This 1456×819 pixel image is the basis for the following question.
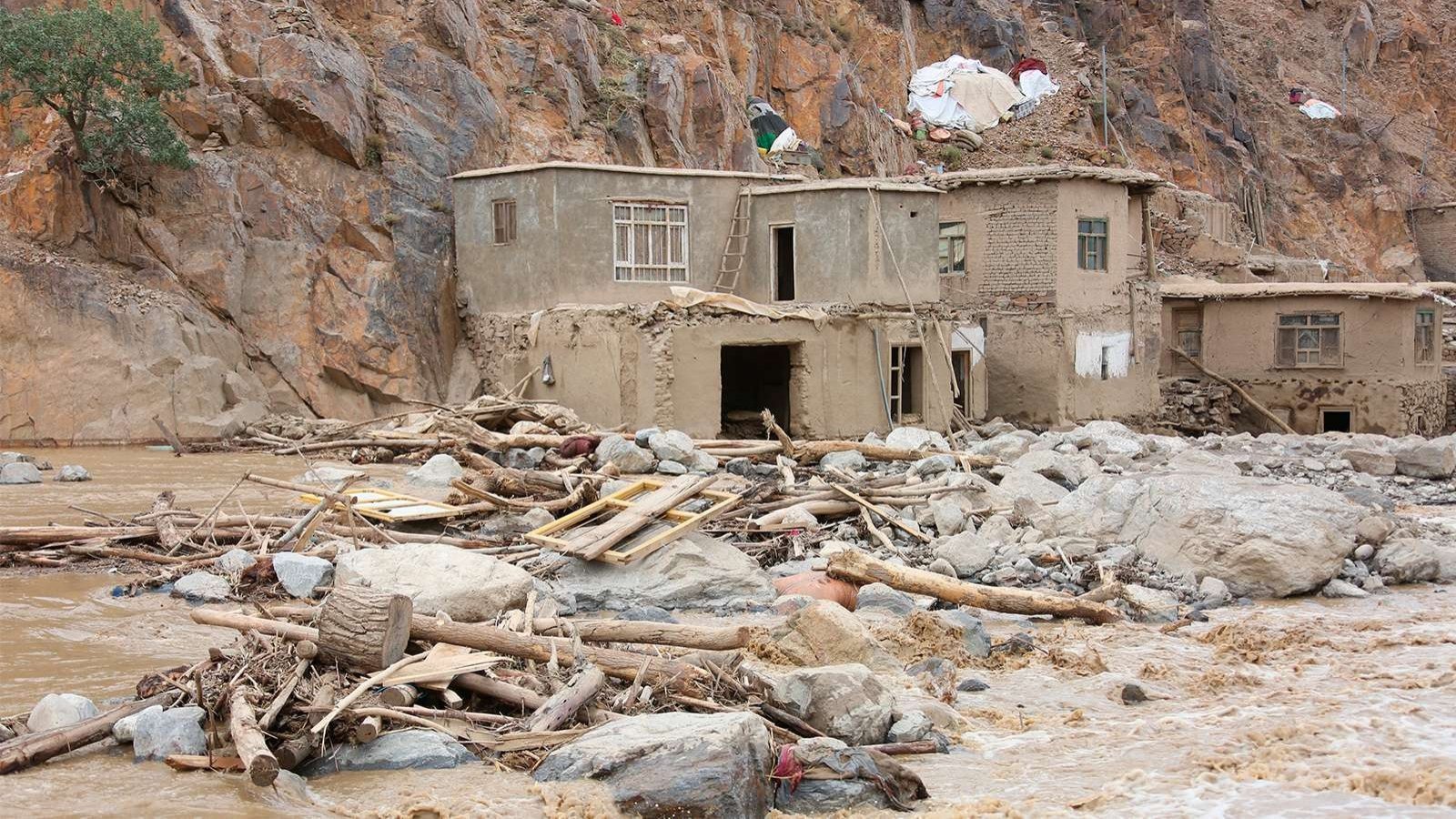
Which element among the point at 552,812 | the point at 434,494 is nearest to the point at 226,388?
the point at 434,494

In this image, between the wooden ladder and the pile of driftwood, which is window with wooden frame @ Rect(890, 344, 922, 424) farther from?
the pile of driftwood

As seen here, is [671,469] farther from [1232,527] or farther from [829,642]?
[829,642]

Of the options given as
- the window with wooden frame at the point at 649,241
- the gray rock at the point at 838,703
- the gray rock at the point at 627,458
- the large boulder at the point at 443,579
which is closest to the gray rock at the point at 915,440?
the gray rock at the point at 627,458

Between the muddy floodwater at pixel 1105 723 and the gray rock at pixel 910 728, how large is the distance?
201 mm

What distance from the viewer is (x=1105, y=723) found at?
8.64 meters

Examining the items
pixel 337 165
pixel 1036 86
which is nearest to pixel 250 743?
pixel 337 165

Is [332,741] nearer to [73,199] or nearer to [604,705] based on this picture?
[604,705]

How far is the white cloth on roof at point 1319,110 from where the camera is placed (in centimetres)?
5197

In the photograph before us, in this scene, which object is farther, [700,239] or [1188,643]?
[700,239]

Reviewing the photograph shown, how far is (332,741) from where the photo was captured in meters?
7.20

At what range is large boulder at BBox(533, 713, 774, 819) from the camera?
6.54m

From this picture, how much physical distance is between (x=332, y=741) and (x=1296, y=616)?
847 centimetres

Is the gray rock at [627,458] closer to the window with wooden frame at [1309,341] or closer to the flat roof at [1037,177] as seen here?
the flat roof at [1037,177]

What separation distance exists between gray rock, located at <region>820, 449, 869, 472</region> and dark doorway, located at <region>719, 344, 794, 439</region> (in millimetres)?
7161
